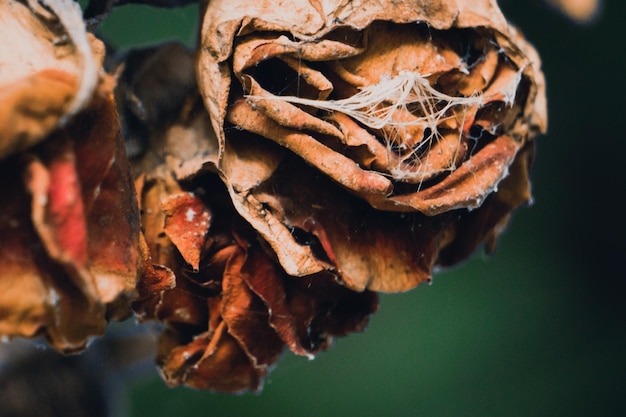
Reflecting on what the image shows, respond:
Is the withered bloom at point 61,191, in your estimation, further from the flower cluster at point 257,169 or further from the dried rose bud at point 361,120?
the dried rose bud at point 361,120

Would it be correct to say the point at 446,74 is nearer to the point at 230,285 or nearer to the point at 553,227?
the point at 230,285

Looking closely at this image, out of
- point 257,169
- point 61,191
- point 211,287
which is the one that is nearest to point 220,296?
point 211,287

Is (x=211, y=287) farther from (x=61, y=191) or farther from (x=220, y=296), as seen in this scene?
(x=61, y=191)

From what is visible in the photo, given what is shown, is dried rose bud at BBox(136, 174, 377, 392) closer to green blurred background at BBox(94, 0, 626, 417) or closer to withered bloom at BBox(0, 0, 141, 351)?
withered bloom at BBox(0, 0, 141, 351)

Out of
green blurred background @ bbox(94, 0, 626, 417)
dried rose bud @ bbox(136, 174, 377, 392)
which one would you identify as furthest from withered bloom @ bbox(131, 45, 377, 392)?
green blurred background @ bbox(94, 0, 626, 417)

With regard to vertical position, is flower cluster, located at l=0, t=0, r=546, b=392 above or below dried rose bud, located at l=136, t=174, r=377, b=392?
above

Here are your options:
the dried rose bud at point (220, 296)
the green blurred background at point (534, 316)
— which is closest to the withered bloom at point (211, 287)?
the dried rose bud at point (220, 296)

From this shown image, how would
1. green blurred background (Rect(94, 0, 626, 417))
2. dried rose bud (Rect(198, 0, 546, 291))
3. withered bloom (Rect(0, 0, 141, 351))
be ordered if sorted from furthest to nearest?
1. green blurred background (Rect(94, 0, 626, 417))
2. dried rose bud (Rect(198, 0, 546, 291))
3. withered bloom (Rect(0, 0, 141, 351))
